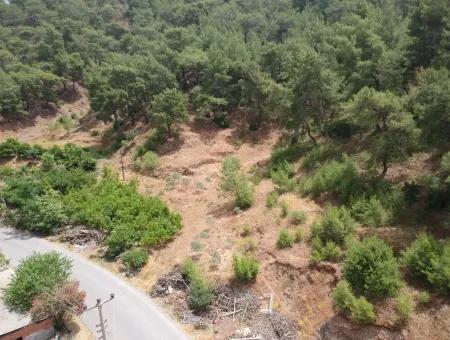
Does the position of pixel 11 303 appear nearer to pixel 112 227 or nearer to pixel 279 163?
pixel 112 227

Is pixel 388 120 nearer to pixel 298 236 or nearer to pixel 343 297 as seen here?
pixel 298 236

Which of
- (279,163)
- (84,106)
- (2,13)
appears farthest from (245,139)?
(2,13)

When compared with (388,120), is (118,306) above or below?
below

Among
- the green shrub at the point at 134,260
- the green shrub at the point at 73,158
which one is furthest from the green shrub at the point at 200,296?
the green shrub at the point at 73,158

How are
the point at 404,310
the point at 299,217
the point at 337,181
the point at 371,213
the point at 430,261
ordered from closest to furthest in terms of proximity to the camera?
the point at 404,310 → the point at 430,261 → the point at 371,213 → the point at 299,217 → the point at 337,181

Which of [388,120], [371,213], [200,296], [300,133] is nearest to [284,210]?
[371,213]

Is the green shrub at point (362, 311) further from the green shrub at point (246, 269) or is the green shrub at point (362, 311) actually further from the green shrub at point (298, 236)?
the green shrub at point (298, 236)

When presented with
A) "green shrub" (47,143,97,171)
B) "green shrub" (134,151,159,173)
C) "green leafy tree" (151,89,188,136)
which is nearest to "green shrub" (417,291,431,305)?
"green shrub" (134,151,159,173)
